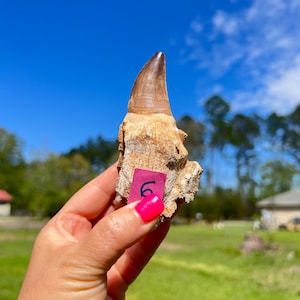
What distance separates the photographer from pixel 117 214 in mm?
1392

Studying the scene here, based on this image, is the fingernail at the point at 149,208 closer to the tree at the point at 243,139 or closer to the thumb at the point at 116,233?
the thumb at the point at 116,233

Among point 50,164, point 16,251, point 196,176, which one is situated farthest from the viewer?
point 50,164

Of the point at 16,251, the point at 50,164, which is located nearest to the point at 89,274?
the point at 16,251

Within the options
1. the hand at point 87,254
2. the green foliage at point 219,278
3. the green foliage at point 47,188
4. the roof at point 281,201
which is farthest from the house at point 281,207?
the hand at point 87,254

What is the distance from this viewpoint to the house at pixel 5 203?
123 feet

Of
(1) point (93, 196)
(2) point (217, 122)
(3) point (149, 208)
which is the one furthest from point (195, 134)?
(3) point (149, 208)

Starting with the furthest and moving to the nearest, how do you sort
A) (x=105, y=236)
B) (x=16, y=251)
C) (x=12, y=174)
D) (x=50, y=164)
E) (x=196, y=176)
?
1. (x=12, y=174)
2. (x=50, y=164)
3. (x=16, y=251)
4. (x=196, y=176)
5. (x=105, y=236)

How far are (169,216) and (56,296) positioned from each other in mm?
562

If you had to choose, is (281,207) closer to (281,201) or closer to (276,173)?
(281,201)

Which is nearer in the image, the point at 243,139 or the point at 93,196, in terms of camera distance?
the point at 93,196

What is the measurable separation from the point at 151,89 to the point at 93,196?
638 mm

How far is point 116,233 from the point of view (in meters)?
1.36

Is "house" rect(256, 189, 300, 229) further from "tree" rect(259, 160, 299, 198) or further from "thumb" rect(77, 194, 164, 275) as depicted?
"thumb" rect(77, 194, 164, 275)

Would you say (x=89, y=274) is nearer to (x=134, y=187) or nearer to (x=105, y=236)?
(x=105, y=236)
